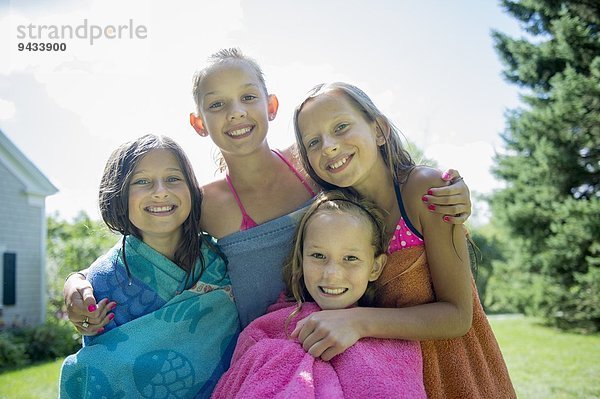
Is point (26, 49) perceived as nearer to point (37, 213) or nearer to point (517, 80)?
point (37, 213)

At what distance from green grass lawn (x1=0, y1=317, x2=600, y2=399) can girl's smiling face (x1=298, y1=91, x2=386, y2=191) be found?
5072 mm

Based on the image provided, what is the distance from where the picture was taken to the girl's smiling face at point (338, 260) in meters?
2.07

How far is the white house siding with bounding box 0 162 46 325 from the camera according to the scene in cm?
1227

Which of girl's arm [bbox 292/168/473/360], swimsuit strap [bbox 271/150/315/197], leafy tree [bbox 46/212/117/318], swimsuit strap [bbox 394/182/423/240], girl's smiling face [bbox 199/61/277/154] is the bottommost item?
leafy tree [bbox 46/212/117/318]

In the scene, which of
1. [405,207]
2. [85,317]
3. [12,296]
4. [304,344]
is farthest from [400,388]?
[12,296]

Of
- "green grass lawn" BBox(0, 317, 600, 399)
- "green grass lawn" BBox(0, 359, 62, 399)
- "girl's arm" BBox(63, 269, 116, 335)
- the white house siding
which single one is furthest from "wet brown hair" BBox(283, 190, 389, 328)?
the white house siding

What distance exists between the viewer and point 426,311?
205cm

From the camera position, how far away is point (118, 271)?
8.29 feet

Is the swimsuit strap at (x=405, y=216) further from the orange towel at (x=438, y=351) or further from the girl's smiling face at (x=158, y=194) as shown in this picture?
the girl's smiling face at (x=158, y=194)

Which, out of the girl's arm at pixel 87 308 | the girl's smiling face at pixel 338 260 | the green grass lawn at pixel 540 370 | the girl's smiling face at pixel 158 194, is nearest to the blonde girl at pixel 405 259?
the girl's smiling face at pixel 338 260

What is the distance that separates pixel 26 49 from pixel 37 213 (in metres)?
8.23

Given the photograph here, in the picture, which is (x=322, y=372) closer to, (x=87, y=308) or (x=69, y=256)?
(x=87, y=308)

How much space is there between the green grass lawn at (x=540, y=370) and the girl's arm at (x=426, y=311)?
4822 millimetres

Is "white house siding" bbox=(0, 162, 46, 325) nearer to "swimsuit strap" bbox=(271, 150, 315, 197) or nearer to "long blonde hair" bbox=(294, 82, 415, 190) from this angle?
"swimsuit strap" bbox=(271, 150, 315, 197)
